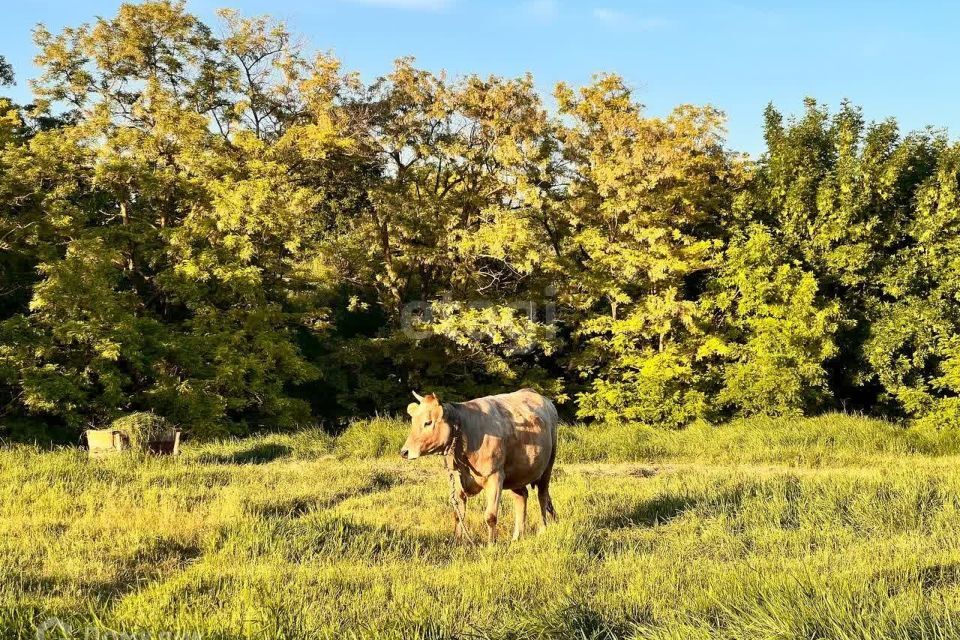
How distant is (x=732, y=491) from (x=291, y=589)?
6279 mm

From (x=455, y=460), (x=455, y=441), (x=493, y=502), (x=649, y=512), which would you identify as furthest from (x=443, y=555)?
(x=649, y=512)

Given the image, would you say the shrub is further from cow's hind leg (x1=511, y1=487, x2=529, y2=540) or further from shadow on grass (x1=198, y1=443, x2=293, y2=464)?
cow's hind leg (x1=511, y1=487, x2=529, y2=540)

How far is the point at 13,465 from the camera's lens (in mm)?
10344

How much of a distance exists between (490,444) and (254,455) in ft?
25.9

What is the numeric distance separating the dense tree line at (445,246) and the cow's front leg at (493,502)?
12936 mm

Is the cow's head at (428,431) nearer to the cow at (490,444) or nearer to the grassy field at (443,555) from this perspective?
the cow at (490,444)

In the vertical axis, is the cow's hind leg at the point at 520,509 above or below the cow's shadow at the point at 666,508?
above

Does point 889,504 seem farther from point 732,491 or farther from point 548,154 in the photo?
point 548,154

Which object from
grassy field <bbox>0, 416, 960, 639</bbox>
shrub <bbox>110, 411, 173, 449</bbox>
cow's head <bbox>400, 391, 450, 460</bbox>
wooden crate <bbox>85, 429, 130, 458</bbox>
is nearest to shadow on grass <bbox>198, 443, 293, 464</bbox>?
grassy field <bbox>0, 416, 960, 639</bbox>

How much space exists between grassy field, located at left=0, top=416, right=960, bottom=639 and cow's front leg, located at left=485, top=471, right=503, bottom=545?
437 mm

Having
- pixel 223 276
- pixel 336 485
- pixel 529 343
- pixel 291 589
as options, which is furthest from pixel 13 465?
pixel 529 343

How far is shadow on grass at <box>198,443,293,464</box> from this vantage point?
12862 mm

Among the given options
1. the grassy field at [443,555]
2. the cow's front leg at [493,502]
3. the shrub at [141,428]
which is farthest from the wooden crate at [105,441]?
the cow's front leg at [493,502]

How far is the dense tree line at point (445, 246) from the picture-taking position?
19.2 metres
